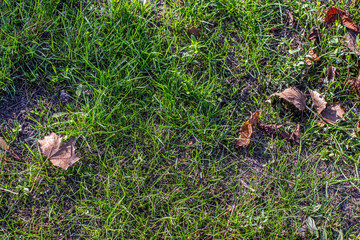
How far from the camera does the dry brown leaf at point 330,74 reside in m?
2.37

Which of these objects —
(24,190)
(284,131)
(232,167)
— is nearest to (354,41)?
(284,131)

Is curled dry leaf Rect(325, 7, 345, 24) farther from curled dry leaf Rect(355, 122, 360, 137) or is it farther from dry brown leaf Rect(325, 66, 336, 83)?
curled dry leaf Rect(355, 122, 360, 137)

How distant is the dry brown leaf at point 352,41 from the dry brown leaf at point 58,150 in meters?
2.38

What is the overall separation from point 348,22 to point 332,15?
145mm

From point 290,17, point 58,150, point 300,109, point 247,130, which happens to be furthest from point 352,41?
point 58,150

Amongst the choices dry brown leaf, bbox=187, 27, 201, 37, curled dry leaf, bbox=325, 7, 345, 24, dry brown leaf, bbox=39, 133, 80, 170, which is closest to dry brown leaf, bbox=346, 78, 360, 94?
curled dry leaf, bbox=325, 7, 345, 24

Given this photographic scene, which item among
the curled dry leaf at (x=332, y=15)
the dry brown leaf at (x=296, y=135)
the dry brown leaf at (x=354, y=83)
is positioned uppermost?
the curled dry leaf at (x=332, y=15)

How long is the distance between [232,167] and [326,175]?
0.73 meters

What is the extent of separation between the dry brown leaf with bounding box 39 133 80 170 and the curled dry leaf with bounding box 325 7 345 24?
2.34 m

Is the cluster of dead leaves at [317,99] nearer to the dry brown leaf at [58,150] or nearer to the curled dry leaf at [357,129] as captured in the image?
the curled dry leaf at [357,129]

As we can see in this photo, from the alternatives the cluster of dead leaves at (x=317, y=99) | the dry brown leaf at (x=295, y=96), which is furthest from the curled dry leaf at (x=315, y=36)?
the dry brown leaf at (x=295, y=96)

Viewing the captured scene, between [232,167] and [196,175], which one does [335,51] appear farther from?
[196,175]

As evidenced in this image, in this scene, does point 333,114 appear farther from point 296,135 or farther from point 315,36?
point 315,36

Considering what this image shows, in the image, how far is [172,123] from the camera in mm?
2199
